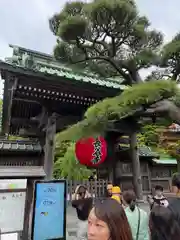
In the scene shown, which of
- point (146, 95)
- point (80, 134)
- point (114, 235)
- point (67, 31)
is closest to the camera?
point (114, 235)

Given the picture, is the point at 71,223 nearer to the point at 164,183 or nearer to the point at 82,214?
the point at 82,214

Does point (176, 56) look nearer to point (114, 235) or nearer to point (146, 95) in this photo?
point (146, 95)

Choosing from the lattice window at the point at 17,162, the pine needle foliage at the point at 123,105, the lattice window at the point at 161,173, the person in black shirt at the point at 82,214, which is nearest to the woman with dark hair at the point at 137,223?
the person in black shirt at the point at 82,214

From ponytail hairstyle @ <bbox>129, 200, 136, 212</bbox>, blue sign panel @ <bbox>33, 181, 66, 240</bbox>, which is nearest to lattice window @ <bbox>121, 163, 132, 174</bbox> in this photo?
ponytail hairstyle @ <bbox>129, 200, 136, 212</bbox>

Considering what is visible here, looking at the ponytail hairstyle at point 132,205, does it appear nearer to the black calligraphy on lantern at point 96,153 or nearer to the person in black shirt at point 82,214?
the person in black shirt at point 82,214

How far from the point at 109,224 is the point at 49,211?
1.74 m

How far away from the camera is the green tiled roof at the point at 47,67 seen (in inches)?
228

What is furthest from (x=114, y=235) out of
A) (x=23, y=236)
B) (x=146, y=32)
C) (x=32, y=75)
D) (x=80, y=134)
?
(x=146, y=32)

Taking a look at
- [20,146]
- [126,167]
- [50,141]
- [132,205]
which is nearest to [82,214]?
[132,205]

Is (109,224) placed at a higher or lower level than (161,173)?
lower

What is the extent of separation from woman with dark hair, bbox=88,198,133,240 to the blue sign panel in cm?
158

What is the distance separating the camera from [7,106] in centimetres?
702

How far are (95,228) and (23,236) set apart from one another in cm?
192

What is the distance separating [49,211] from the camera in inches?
113
